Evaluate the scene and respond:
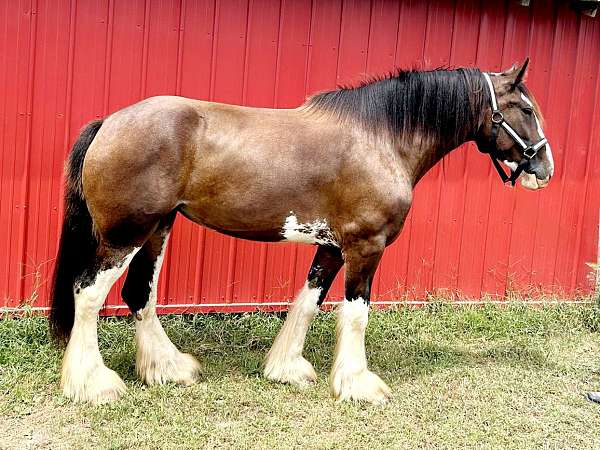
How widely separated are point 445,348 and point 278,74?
100 inches

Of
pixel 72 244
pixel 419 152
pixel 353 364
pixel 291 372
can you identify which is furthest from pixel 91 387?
pixel 419 152

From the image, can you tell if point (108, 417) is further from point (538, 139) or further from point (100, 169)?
point (538, 139)

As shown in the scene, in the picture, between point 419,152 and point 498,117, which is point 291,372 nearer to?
point 419,152

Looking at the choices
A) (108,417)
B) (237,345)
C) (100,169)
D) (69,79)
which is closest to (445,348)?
(237,345)

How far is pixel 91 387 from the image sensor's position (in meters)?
3.67

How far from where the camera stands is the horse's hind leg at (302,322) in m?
4.18

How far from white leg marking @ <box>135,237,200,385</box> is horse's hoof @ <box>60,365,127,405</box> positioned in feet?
0.91

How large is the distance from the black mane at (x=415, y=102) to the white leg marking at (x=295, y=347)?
3.93 feet

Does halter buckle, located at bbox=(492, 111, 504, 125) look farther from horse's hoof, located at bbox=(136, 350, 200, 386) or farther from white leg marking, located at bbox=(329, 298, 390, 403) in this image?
horse's hoof, located at bbox=(136, 350, 200, 386)

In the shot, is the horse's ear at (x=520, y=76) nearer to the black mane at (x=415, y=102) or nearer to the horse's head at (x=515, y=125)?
the horse's head at (x=515, y=125)

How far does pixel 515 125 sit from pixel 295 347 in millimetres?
2045

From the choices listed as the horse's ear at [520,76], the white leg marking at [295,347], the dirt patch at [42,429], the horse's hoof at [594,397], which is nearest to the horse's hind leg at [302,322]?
the white leg marking at [295,347]

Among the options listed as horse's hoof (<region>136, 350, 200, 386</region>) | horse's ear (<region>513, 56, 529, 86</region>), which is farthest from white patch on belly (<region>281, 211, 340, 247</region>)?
horse's ear (<region>513, 56, 529, 86</region>)

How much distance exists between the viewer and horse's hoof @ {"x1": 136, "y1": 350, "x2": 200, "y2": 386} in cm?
396
